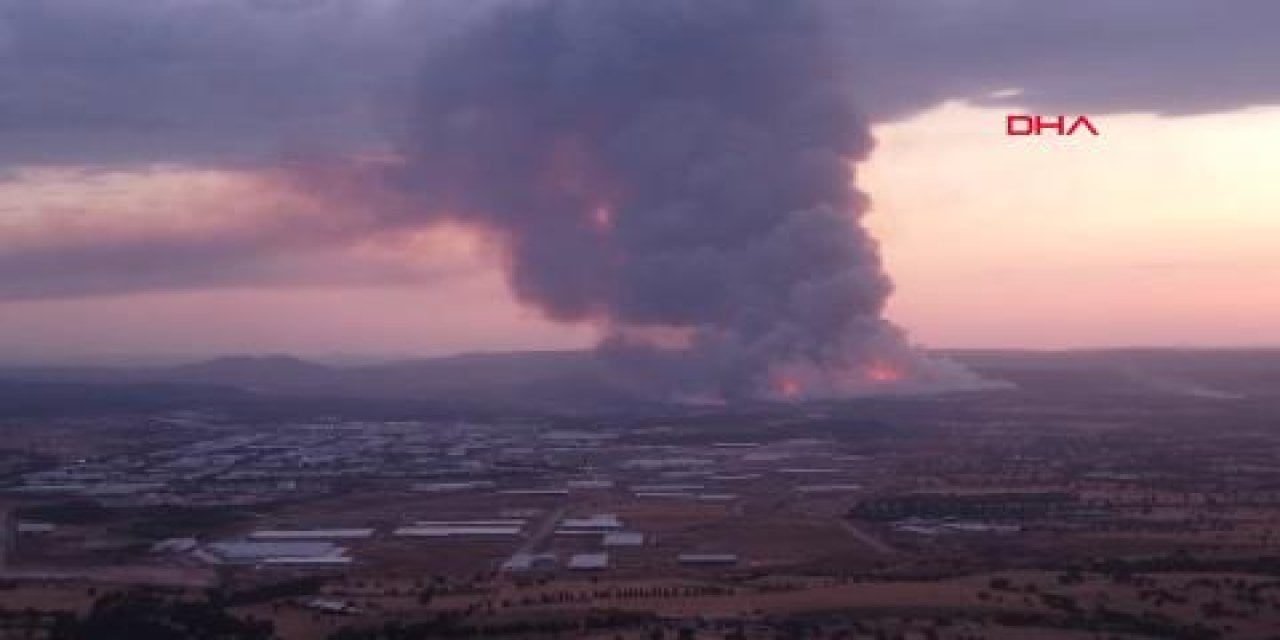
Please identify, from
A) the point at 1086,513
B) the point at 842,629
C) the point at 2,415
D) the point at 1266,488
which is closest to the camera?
the point at 842,629

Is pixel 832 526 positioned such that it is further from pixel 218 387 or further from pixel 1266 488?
pixel 218 387

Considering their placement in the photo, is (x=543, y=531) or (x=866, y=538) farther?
(x=543, y=531)

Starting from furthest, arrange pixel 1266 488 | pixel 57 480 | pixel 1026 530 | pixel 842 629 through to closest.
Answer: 1. pixel 57 480
2. pixel 1266 488
3. pixel 1026 530
4. pixel 842 629

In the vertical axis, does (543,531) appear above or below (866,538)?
above

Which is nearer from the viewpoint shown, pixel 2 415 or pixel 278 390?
pixel 2 415

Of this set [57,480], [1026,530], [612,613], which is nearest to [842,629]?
[612,613]

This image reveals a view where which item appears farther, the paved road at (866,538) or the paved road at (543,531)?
the paved road at (543,531)

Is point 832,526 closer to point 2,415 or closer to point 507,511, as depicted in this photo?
point 507,511

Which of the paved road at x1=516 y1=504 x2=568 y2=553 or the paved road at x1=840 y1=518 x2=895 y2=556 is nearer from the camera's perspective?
the paved road at x1=840 y1=518 x2=895 y2=556

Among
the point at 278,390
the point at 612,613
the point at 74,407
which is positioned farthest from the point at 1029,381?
the point at 612,613
